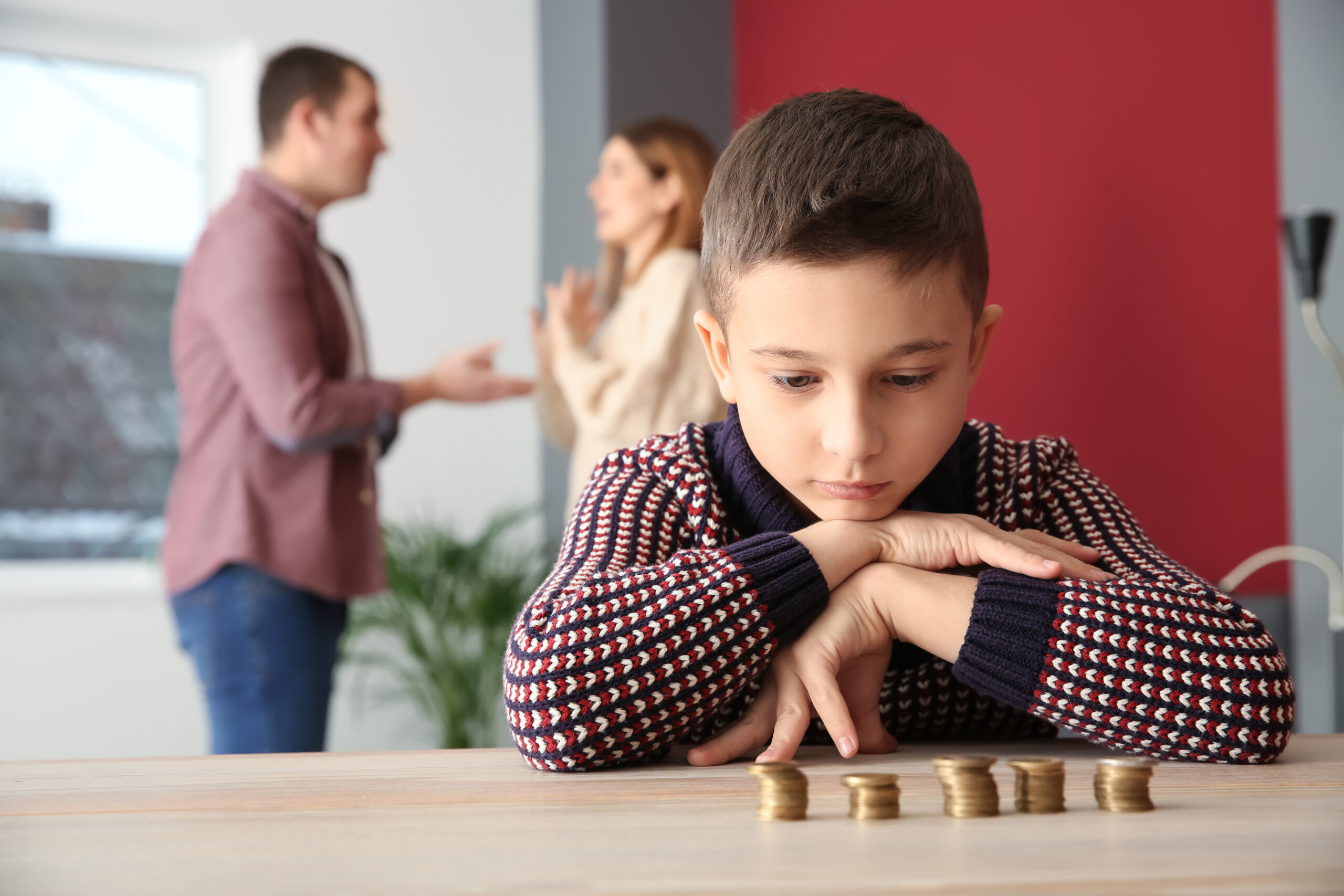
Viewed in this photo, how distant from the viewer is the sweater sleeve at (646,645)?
33.2 inches

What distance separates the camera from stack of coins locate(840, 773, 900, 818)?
58 cm

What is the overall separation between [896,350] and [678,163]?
1.76 meters

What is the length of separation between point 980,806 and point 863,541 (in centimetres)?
40

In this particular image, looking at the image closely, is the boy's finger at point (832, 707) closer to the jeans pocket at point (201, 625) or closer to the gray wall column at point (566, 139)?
the jeans pocket at point (201, 625)

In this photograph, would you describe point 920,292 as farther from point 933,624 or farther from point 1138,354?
point 1138,354

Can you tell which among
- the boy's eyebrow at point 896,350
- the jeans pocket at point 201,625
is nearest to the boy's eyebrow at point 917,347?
the boy's eyebrow at point 896,350

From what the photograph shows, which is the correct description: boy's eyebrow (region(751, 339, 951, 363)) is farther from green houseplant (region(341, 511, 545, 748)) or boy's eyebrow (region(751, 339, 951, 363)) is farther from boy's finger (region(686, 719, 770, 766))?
green houseplant (region(341, 511, 545, 748))

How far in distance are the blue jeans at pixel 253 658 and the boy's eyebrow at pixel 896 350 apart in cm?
140

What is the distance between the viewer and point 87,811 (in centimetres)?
66

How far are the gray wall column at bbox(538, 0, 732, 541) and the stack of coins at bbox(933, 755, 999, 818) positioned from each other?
3.19 metres

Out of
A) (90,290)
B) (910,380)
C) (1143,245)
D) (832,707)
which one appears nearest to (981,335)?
(910,380)

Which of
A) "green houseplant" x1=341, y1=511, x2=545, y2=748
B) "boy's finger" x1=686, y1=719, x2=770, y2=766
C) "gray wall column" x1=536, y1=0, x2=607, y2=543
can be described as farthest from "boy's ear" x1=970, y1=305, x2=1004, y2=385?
"gray wall column" x1=536, y1=0, x2=607, y2=543

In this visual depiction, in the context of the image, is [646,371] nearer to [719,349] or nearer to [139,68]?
[719,349]

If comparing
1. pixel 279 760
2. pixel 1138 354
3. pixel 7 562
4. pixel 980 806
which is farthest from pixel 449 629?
pixel 980 806
